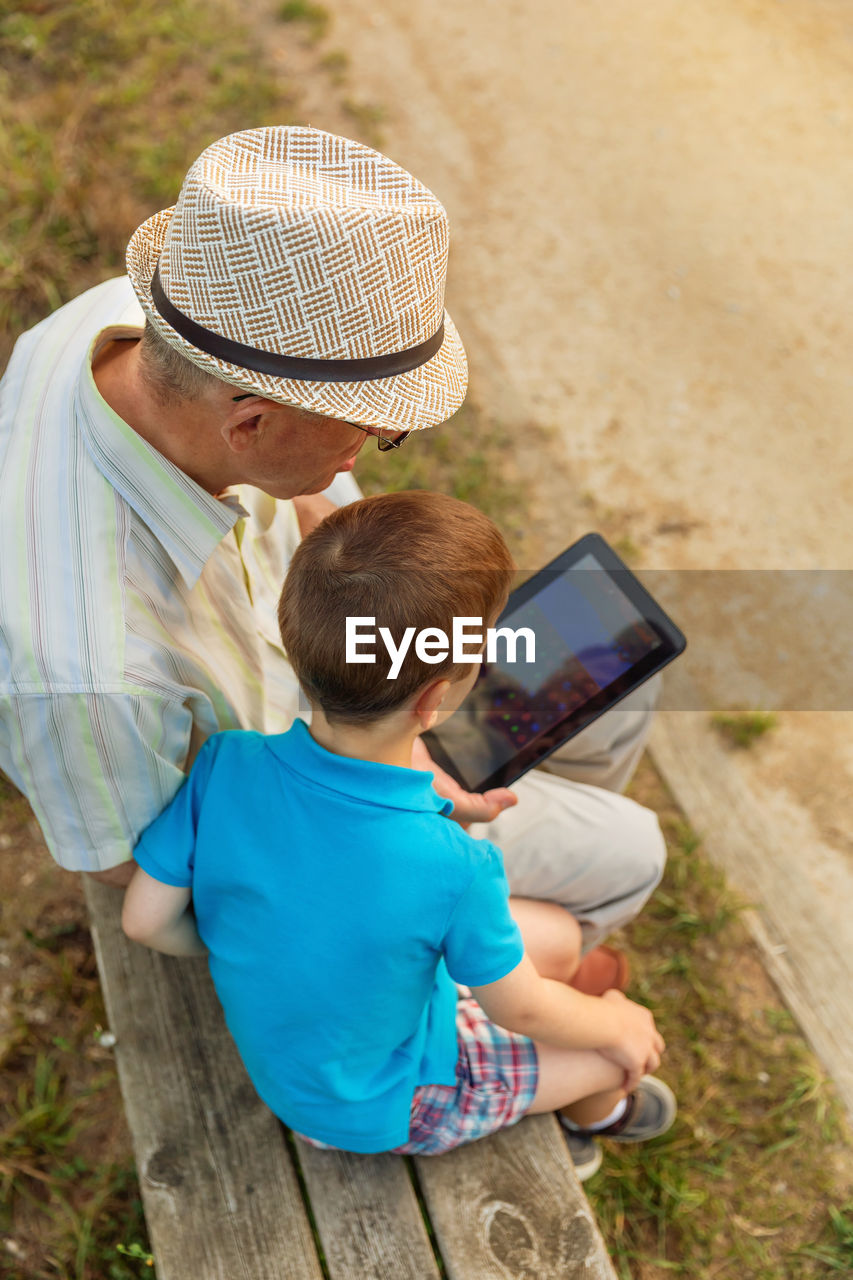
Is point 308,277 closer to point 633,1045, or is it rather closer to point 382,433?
point 382,433

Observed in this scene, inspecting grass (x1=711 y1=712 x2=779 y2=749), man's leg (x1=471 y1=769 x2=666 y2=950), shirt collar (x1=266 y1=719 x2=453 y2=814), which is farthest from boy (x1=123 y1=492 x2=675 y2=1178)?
grass (x1=711 y1=712 x2=779 y2=749)

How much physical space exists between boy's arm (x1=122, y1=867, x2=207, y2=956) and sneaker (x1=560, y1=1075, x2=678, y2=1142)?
98 centimetres

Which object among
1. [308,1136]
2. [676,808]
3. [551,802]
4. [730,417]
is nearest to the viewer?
[308,1136]

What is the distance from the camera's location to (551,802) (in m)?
2.06

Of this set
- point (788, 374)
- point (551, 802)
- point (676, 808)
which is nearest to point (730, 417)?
point (788, 374)

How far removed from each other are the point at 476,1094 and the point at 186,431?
1201 millimetres

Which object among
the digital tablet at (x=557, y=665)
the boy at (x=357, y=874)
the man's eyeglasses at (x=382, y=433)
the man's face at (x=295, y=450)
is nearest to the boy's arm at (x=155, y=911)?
the boy at (x=357, y=874)

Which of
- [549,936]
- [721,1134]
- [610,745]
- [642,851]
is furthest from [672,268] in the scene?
[721,1134]

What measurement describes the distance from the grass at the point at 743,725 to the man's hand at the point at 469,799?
1261 mm

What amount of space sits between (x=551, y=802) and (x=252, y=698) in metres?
0.65

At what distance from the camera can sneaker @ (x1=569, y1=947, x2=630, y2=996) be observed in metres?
2.10

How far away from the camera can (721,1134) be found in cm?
236

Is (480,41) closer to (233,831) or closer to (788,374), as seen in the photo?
(788,374)

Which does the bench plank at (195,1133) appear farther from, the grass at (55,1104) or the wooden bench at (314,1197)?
the grass at (55,1104)
